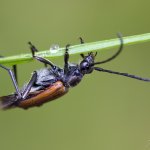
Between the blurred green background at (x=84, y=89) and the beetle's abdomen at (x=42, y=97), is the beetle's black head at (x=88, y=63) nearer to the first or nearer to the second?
the beetle's abdomen at (x=42, y=97)

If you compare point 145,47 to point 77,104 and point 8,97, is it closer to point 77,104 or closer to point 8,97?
point 77,104

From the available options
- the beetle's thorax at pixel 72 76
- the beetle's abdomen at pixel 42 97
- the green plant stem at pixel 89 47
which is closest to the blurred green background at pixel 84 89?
the beetle's thorax at pixel 72 76

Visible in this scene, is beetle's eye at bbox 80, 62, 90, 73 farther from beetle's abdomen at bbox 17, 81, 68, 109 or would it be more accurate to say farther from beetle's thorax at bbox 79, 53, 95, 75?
beetle's abdomen at bbox 17, 81, 68, 109

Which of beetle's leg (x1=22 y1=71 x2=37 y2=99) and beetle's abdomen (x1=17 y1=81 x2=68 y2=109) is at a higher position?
beetle's leg (x1=22 y1=71 x2=37 y2=99)

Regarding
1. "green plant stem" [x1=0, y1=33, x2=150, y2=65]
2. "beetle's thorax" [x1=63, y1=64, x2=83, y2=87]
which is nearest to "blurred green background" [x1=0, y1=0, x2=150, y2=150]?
"beetle's thorax" [x1=63, y1=64, x2=83, y2=87]

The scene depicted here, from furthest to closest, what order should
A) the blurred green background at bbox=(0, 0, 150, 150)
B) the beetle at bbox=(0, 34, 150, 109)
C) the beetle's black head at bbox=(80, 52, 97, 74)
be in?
the blurred green background at bbox=(0, 0, 150, 150)
the beetle's black head at bbox=(80, 52, 97, 74)
the beetle at bbox=(0, 34, 150, 109)
